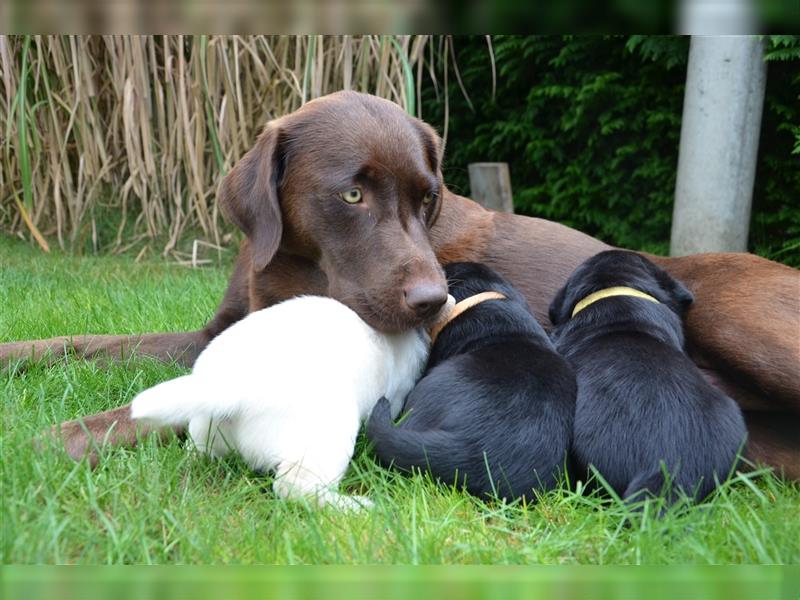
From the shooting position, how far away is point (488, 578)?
0.81 metres

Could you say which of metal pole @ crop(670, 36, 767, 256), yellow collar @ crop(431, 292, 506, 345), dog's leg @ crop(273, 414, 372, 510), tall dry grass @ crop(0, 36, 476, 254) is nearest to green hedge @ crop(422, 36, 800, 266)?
metal pole @ crop(670, 36, 767, 256)

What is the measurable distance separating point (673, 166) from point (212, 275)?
333cm

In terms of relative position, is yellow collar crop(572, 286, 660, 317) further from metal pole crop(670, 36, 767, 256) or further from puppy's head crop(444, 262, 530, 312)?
metal pole crop(670, 36, 767, 256)

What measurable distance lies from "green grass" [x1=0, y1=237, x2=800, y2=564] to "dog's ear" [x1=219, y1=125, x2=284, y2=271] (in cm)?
77

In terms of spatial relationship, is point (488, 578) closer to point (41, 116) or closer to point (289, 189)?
point (289, 189)

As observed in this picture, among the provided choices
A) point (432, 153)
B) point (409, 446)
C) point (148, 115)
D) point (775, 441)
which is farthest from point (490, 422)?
point (148, 115)

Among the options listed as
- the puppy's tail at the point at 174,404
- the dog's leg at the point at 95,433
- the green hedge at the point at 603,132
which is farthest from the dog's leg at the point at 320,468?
the green hedge at the point at 603,132

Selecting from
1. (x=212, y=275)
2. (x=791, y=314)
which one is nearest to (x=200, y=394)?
(x=791, y=314)

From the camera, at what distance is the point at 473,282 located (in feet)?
8.84

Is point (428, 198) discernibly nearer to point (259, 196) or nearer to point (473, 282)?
point (473, 282)

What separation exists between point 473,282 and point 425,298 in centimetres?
38

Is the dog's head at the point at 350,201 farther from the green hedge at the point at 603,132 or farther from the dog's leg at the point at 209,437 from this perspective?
the green hedge at the point at 603,132

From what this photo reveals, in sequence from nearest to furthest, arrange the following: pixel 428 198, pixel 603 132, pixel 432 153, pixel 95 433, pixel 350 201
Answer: pixel 95 433
pixel 350 201
pixel 428 198
pixel 432 153
pixel 603 132

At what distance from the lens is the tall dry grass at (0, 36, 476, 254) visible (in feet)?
19.7
